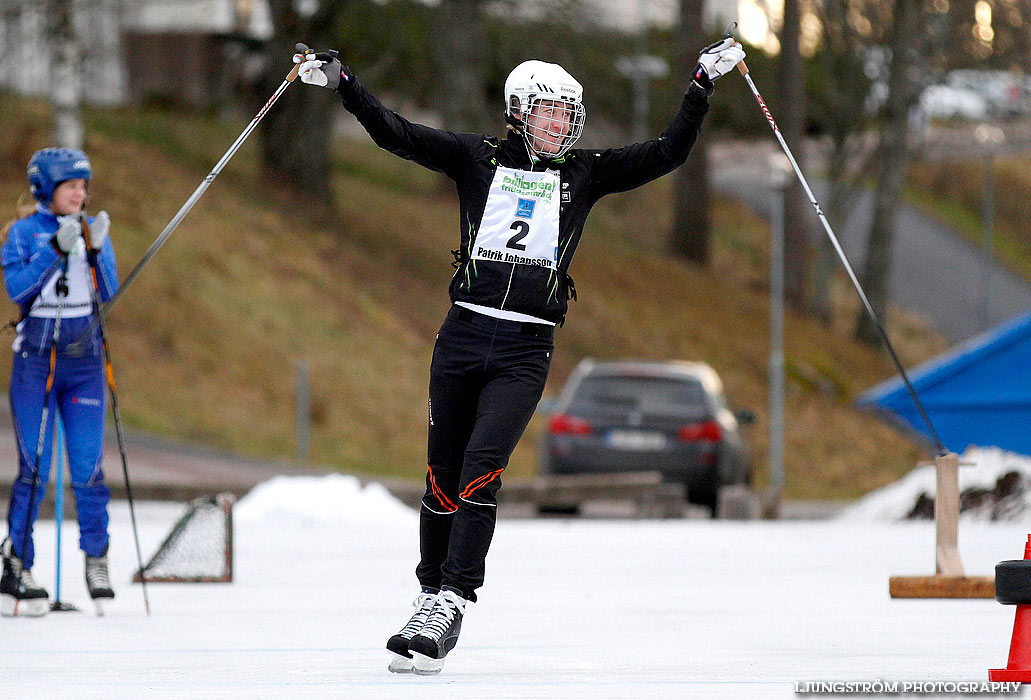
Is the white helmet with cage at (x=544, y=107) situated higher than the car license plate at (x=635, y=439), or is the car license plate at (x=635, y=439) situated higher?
the white helmet with cage at (x=544, y=107)

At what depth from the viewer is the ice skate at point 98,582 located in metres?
7.63

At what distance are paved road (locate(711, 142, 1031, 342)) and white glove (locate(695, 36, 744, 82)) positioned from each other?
39212 millimetres

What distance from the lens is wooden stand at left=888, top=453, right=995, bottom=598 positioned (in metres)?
7.46

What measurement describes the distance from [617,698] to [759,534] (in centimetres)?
724

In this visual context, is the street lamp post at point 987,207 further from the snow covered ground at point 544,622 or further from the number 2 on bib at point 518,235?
the number 2 on bib at point 518,235

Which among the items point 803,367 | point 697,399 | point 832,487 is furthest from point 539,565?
point 803,367

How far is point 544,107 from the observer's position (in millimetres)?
6262

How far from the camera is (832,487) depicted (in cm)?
2727

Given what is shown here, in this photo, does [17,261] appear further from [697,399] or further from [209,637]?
[697,399]

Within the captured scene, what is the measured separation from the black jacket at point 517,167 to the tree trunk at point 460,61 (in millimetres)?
24785

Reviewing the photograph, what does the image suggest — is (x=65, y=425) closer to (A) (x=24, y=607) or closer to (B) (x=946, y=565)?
(A) (x=24, y=607)

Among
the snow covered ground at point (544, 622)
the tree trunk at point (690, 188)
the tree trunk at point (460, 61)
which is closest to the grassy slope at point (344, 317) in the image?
the tree trunk at point (690, 188)

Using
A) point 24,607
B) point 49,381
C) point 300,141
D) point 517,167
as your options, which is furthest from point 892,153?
point 517,167

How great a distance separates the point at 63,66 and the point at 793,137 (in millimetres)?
14991
